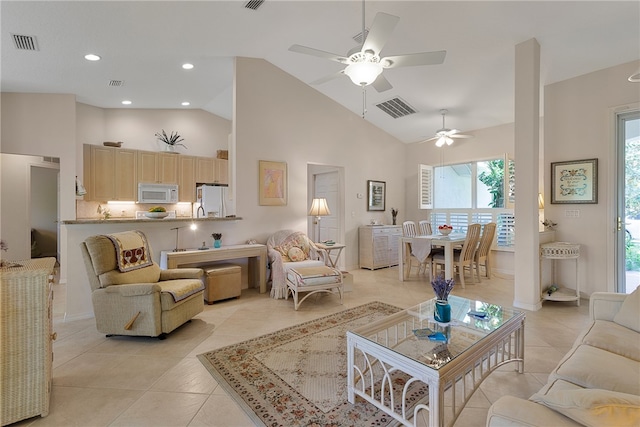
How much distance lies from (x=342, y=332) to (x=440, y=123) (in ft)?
15.8

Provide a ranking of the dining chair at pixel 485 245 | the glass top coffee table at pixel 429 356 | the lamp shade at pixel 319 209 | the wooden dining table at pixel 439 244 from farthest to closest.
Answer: the dining chair at pixel 485 245 → the lamp shade at pixel 319 209 → the wooden dining table at pixel 439 244 → the glass top coffee table at pixel 429 356

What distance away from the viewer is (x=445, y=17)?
339cm

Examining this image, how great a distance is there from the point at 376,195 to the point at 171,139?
177 inches

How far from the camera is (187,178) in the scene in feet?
20.6

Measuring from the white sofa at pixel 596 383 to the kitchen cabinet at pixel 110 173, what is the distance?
6.42 meters

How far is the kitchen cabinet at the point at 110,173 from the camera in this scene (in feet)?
17.5

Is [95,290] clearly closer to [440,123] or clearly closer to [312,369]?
[312,369]

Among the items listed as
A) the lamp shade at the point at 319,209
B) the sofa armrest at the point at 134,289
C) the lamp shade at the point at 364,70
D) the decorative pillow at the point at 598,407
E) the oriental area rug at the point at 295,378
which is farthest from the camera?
the lamp shade at the point at 319,209

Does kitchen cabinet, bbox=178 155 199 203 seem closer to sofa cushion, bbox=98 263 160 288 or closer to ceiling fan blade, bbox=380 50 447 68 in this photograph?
sofa cushion, bbox=98 263 160 288

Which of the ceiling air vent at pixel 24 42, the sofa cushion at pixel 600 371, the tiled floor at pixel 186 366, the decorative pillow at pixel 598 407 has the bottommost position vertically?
the tiled floor at pixel 186 366

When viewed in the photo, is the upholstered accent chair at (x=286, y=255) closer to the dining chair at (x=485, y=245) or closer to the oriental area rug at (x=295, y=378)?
the oriental area rug at (x=295, y=378)

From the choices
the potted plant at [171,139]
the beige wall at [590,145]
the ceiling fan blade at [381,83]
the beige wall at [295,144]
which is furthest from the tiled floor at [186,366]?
the potted plant at [171,139]

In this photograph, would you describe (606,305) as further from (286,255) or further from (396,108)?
(396,108)

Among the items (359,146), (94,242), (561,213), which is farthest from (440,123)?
(94,242)
